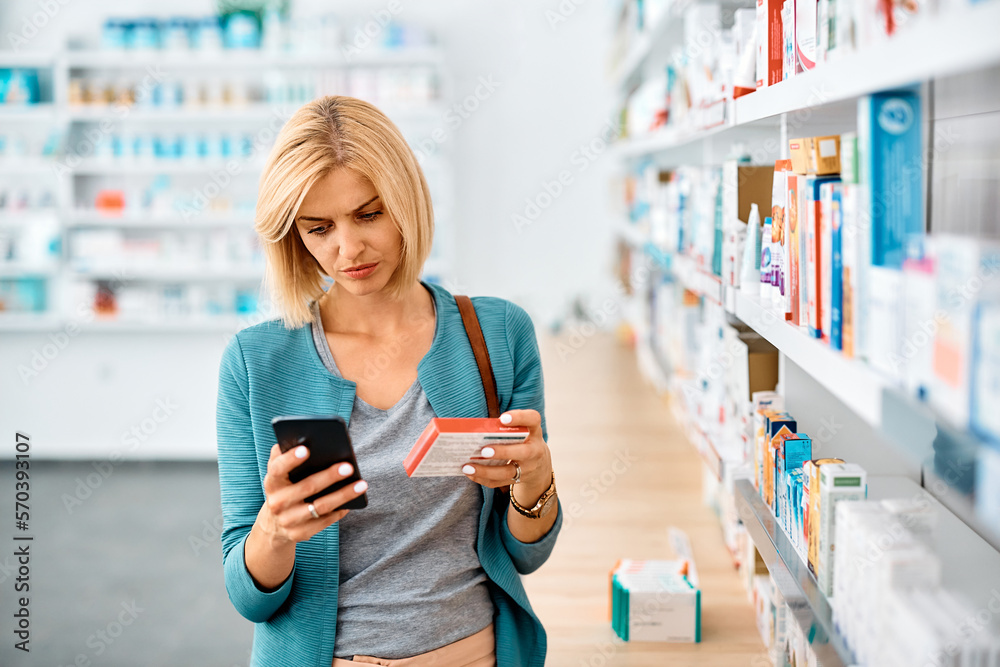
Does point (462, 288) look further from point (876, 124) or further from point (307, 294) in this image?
point (876, 124)

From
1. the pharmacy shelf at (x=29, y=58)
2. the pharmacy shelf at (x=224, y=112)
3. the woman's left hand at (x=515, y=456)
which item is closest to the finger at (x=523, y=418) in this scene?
the woman's left hand at (x=515, y=456)

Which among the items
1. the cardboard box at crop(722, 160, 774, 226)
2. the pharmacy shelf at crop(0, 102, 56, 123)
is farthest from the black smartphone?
the pharmacy shelf at crop(0, 102, 56, 123)

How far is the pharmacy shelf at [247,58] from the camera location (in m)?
5.54

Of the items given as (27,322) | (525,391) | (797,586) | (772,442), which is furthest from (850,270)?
(27,322)

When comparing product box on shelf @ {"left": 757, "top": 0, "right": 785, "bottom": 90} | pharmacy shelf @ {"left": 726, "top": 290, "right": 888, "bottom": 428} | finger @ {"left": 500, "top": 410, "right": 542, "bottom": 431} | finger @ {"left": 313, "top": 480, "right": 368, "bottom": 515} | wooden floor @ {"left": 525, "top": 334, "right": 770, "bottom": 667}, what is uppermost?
product box on shelf @ {"left": 757, "top": 0, "right": 785, "bottom": 90}

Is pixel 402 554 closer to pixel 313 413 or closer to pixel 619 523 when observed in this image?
pixel 313 413

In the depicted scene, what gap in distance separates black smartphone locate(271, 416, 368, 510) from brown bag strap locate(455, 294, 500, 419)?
401 millimetres

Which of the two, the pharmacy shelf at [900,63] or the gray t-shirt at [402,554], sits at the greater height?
the pharmacy shelf at [900,63]

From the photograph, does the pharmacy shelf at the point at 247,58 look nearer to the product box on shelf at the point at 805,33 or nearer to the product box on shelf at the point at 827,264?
the product box on shelf at the point at 805,33

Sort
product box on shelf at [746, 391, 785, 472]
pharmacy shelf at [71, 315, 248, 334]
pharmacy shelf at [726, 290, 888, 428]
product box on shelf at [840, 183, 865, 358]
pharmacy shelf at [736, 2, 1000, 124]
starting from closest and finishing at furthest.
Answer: pharmacy shelf at [736, 2, 1000, 124] < pharmacy shelf at [726, 290, 888, 428] < product box on shelf at [840, 183, 865, 358] < product box on shelf at [746, 391, 785, 472] < pharmacy shelf at [71, 315, 248, 334]

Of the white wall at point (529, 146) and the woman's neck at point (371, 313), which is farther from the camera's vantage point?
the white wall at point (529, 146)

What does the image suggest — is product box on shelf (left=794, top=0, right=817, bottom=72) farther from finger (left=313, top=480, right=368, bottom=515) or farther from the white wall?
the white wall

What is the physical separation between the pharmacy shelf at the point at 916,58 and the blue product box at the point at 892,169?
0.12ft

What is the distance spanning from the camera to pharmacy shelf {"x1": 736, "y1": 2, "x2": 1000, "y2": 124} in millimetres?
755
